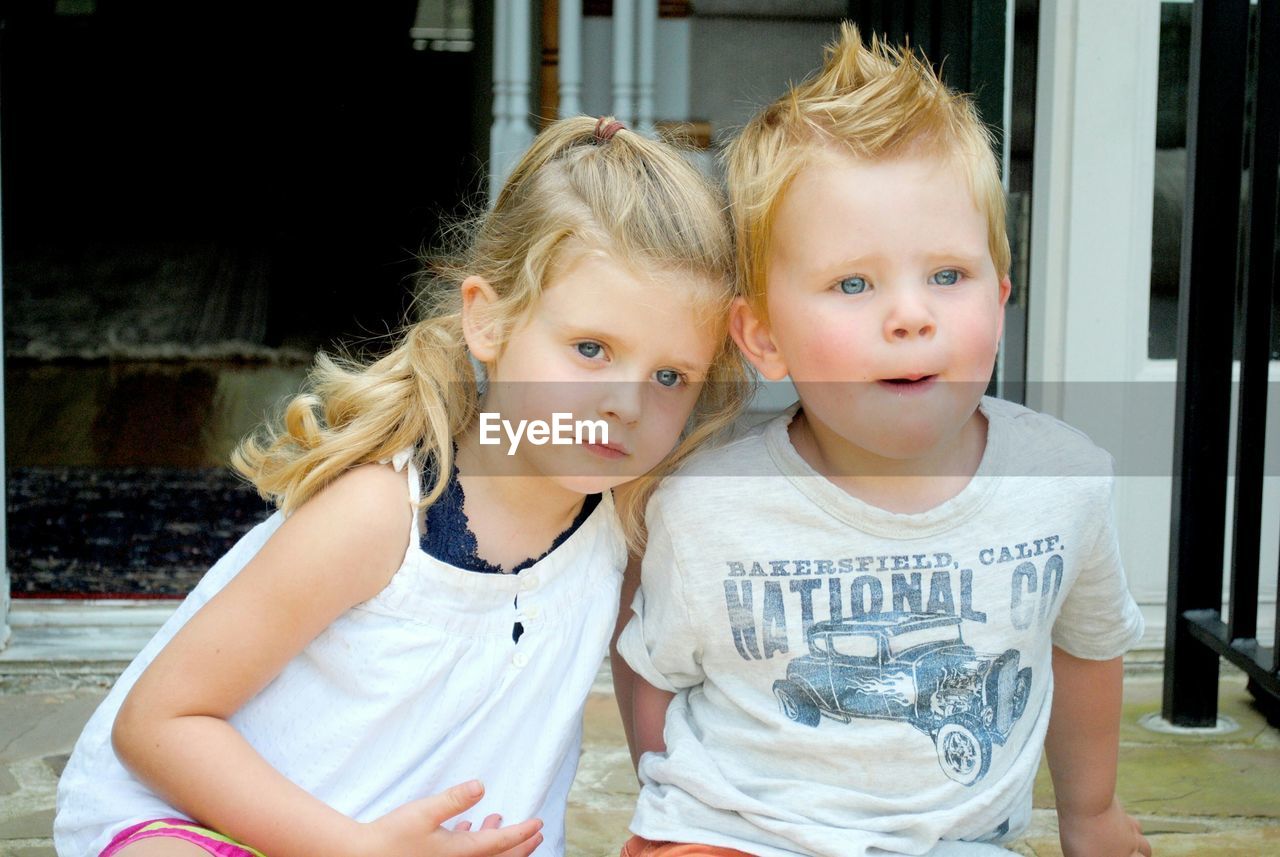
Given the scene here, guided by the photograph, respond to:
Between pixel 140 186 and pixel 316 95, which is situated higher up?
pixel 316 95

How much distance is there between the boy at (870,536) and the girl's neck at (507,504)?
0.36 feet

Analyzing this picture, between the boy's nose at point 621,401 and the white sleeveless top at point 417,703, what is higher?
the boy's nose at point 621,401

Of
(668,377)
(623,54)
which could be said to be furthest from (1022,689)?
(623,54)

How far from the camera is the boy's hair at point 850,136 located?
1.12 metres

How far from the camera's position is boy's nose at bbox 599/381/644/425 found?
1145 mm

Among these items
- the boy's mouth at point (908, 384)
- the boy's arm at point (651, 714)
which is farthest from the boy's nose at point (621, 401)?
the boy's arm at point (651, 714)

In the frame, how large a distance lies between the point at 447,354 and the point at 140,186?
8083 millimetres

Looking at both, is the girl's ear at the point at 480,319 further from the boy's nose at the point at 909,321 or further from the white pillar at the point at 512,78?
the white pillar at the point at 512,78

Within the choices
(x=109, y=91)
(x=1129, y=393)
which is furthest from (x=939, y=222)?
(x=109, y=91)

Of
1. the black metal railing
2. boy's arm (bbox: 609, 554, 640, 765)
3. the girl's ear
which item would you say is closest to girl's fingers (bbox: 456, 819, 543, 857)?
boy's arm (bbox: 609, 554, 640, 765)

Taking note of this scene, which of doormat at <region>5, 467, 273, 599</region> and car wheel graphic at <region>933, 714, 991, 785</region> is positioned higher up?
car wheel graphic at <region>933, 714, 991, 785</region>

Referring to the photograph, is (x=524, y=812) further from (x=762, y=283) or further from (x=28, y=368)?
(x=28, y=368)

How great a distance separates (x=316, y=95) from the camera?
8719 mm

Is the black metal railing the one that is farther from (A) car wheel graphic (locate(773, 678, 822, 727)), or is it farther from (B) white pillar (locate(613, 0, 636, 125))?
(B) white pillar (locate(613, 0, 636, 125))
